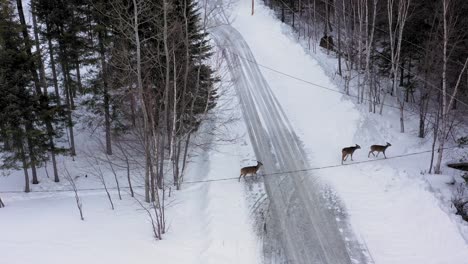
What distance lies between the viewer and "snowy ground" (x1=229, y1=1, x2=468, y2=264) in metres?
12.5

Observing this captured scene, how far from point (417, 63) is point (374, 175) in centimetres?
1529

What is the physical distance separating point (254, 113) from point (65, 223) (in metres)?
14.5

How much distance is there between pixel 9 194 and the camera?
21062 millimetres

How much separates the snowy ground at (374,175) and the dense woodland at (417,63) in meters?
1.29

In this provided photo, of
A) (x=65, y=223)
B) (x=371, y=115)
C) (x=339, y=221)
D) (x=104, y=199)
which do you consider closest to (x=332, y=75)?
(x=371, y=115)

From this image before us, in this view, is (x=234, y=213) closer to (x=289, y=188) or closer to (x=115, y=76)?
(x=289, y=188)

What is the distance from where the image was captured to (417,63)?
28.4 m

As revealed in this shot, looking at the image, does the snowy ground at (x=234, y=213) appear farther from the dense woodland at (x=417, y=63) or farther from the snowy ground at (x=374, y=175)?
the dense woodland at (x=417, y=63)

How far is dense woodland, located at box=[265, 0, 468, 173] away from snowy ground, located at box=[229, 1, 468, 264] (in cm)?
129

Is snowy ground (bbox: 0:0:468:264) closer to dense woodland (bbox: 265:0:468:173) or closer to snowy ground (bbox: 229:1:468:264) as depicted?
snowy ground (bbox: 229:1:468:264)

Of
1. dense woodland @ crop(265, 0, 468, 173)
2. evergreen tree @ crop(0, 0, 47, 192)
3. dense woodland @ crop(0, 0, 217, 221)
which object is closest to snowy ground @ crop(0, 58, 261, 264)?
dense woodland @ crop(0, 0, 217, 221)

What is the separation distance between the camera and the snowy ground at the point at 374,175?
12523 mm

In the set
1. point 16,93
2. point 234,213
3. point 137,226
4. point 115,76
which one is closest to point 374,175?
point 234,213

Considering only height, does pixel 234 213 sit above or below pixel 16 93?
below
